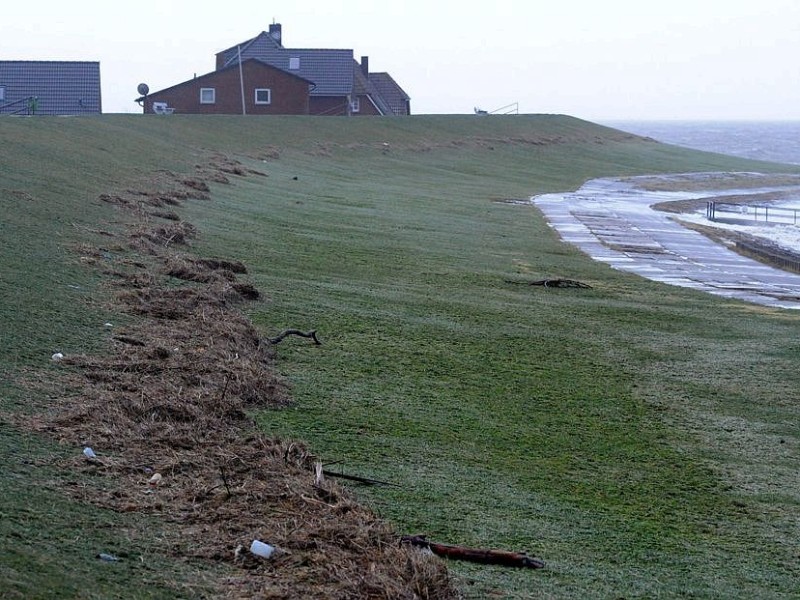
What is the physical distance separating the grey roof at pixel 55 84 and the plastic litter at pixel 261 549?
2294 inches

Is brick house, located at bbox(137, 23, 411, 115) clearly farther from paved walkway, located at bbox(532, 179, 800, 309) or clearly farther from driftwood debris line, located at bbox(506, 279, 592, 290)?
driftwood debris line, located at bbox(506, 279, 592, 290)

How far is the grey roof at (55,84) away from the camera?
61.8 metres

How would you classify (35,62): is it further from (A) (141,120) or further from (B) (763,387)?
(B) (763,387)

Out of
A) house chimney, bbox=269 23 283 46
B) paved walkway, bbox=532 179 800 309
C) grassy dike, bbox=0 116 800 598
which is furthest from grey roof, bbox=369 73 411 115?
grassy dike, bbox=0 116 800 598

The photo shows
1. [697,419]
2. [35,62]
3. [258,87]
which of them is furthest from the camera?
[258,87]

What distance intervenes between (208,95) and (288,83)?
15.5ft

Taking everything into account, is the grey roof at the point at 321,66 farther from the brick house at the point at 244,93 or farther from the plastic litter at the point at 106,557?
the plastic litter at the point at 106,557

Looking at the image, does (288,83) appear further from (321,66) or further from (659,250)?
(659,250)

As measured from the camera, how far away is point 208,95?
70.6 metres

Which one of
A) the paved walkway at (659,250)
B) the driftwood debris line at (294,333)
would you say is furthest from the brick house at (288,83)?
the driftwood debris line at (294,333)

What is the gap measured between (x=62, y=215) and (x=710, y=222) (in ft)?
100

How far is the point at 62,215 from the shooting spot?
51.0 feet

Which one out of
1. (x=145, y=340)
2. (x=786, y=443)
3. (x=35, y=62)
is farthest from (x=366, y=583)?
(x=35, y=62)

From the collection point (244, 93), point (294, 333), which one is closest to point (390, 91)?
point (244, 93)
